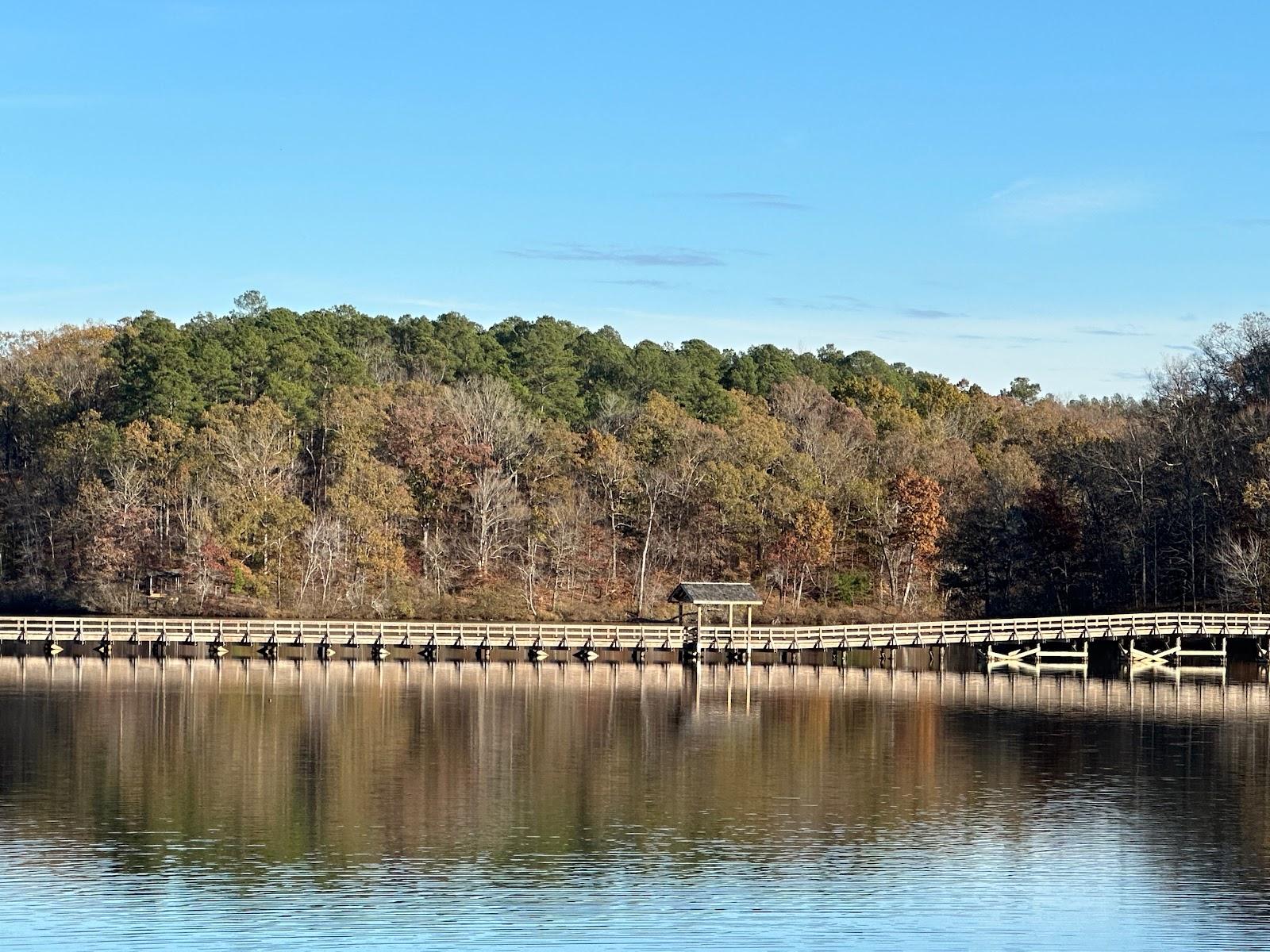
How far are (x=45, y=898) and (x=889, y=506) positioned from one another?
234ft

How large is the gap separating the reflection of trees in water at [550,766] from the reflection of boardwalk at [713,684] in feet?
1.03

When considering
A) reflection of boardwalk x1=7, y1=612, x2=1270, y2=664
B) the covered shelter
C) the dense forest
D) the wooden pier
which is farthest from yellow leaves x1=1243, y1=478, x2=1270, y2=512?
the covered shelter

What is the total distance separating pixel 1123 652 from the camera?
237 feet

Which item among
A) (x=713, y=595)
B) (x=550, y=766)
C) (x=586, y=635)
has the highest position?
(x=713, y=595)

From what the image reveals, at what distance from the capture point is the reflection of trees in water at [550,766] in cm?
3250

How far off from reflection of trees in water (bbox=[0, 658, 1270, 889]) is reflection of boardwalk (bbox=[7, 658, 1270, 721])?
0.31 m

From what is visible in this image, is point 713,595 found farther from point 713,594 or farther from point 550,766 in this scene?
point 550,766

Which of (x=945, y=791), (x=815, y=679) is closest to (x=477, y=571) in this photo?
(x=815, y=679)

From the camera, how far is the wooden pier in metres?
67.7

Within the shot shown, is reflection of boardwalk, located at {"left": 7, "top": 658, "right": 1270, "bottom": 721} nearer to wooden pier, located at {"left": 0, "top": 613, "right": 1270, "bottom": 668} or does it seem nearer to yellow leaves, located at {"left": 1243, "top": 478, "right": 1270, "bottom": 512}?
wooden pier, located at {"left": 0, "top": 613, "right": 1270, "bottom": 668}

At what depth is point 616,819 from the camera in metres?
34.0

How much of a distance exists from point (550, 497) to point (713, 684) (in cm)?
3511

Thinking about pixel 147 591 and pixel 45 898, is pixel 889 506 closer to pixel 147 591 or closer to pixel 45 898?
pixel 147 591

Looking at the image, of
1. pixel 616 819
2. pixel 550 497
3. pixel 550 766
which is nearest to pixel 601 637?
pixel 550 497
